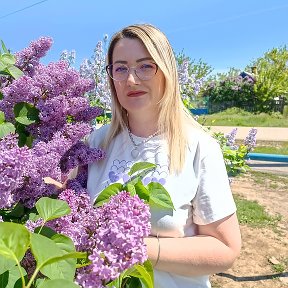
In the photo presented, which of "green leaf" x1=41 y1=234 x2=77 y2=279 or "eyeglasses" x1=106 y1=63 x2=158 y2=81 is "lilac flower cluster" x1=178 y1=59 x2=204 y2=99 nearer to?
"eyeglasses" x1=106 y1=63 x2=158 y2=81

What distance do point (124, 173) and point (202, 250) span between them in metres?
0.36

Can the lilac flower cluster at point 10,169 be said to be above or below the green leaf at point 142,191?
above

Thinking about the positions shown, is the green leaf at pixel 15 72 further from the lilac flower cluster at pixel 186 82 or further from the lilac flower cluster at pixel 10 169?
the lilac flower cluster at pixel 186 82

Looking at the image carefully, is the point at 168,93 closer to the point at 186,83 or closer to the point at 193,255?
the point at 193,255

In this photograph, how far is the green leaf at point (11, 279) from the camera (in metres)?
0.72

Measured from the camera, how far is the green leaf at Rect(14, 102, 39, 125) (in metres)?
1.36

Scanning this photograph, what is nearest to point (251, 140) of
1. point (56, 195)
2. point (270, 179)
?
point (56, 195)

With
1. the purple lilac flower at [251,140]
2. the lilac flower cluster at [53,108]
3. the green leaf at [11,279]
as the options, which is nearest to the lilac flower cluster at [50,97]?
the lilac flower cluster at [53,108]

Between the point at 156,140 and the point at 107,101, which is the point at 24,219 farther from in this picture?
the point at 107,101

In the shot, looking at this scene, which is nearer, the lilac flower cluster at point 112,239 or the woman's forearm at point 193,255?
the lilac flower cluster at point 112,239

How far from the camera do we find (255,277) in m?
4.06

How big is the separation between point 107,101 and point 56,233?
2.89 m

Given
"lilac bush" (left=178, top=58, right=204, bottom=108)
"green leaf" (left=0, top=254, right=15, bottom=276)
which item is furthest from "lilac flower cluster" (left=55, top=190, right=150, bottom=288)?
"lilac bush" (left=178, top=58, right=204, bottom=108)

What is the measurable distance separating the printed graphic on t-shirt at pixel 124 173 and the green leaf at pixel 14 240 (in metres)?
0.77
